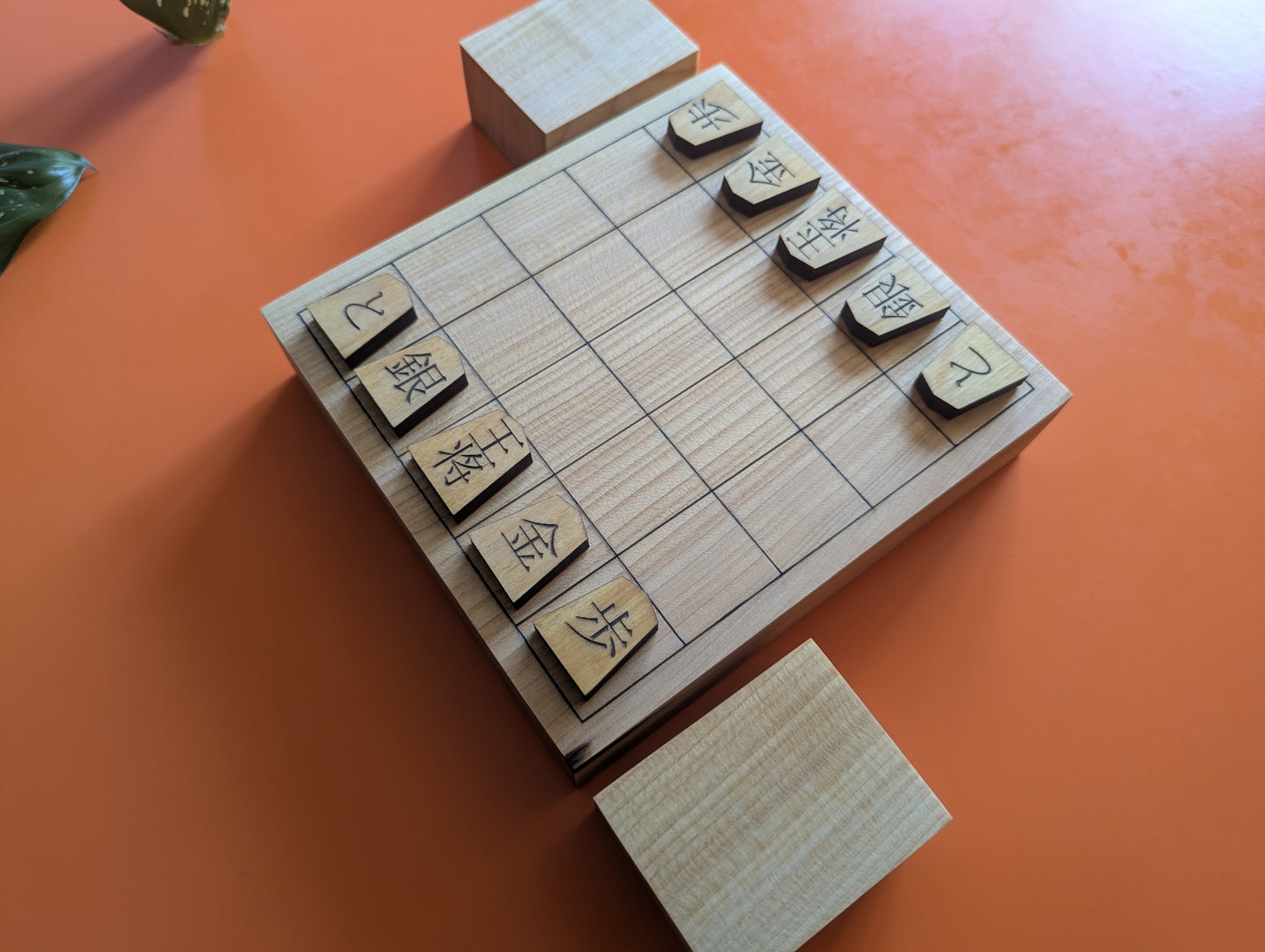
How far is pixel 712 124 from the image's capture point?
1.50 metres

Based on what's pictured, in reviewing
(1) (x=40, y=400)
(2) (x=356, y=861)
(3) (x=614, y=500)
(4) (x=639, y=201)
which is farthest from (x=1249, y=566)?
(1) (x=40, y=400)

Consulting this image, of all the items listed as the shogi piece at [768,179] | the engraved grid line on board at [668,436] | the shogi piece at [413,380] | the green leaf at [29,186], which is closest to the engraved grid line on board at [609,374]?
the engraved grid line on board at [668,436]

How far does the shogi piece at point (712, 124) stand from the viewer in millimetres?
1485

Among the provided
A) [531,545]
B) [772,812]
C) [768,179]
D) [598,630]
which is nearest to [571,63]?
[768,179]

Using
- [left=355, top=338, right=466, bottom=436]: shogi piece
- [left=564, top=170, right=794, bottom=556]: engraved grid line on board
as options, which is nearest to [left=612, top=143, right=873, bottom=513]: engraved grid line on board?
[left=564, top=170, right=794, bottom=556]: engraved grid line on board

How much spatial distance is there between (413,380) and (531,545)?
0.31 m

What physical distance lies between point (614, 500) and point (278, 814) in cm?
65

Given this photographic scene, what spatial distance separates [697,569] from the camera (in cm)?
122

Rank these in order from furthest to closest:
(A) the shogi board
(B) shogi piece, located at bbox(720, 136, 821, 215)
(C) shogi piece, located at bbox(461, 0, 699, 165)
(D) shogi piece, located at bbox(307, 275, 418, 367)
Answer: (C) shogi piece, located at bbox(461, 0, 699, 165), (B) shogi piece, located at bbox(720, 136, 821, 215), (D) shogi piece, located at bbox(307, 275, 418, 367), (A) the shogi board

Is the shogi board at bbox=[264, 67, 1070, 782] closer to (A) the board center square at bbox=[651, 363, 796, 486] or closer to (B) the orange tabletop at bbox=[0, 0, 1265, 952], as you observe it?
(A) the board center square at bbox=[651, 363, 796, 486]

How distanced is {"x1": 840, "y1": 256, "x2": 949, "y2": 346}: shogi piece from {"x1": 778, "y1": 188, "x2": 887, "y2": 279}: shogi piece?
6 cm

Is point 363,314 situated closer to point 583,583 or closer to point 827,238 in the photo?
point 583,583

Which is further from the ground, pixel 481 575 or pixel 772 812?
pixel 481 575

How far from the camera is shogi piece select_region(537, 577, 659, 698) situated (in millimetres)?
1123
